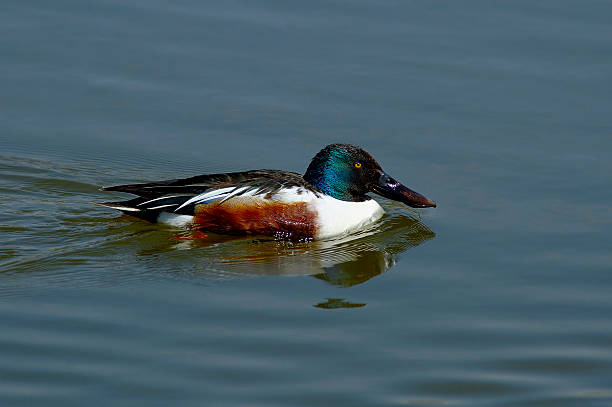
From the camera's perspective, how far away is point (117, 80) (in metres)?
12.6

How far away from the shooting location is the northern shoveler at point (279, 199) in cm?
1007

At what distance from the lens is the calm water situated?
7.04 metres

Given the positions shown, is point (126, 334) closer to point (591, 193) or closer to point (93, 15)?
point (591, 193)

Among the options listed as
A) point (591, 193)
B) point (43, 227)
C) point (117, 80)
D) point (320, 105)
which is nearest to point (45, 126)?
point (117, 80)

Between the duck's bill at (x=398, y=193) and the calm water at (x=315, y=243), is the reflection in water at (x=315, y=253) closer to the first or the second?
the calm water at (x=315, y=243)

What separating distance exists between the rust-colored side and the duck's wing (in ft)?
0.28

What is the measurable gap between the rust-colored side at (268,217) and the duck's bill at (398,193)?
810 mm

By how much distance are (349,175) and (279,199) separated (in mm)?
806

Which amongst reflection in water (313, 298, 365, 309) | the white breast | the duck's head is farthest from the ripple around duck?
reflection in water (313, 298, 365, 309)

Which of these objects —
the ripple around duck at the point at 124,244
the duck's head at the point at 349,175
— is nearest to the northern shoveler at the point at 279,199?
the duck's head at the point at 349,175

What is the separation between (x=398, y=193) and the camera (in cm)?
1035

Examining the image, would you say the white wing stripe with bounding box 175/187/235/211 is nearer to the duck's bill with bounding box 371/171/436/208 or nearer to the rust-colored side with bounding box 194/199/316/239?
the rust-colored side with bounding box 194/199/316/239

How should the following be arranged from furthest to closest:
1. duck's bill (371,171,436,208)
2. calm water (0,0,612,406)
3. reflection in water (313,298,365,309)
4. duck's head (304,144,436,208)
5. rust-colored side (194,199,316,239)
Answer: duck's head (304,144,436,208) < duck's bill (371,171,436,208) < rust-colored side (194,199,316,239) < reflection in water (313,298,365,309) < calm water (0,0,612,406)

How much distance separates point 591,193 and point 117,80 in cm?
547
